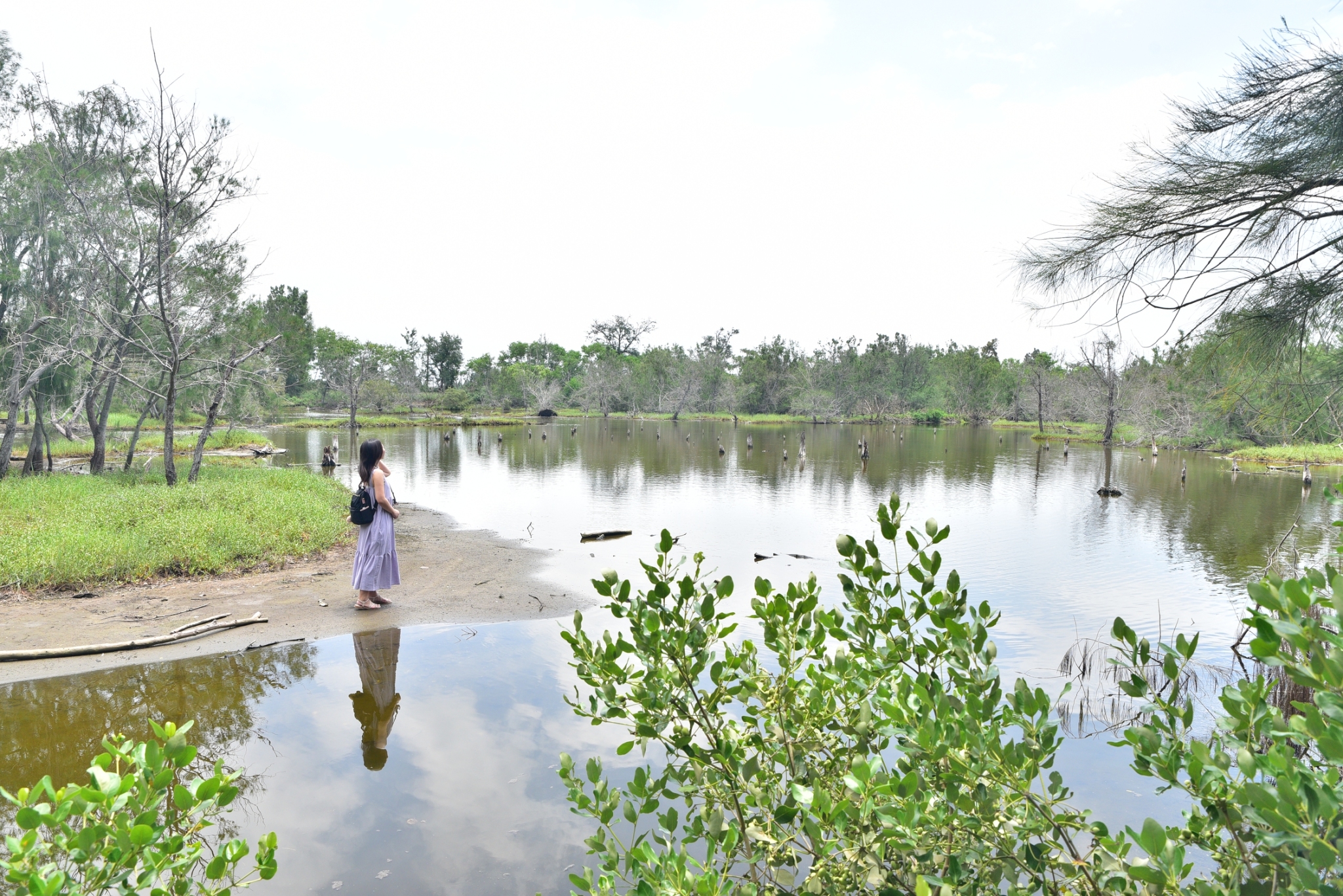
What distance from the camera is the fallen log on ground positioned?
6.16 metres

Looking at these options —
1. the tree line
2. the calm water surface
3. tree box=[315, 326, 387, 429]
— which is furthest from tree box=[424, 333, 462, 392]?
the calm water surface

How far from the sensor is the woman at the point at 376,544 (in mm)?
7703

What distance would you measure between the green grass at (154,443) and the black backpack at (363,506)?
695 inches

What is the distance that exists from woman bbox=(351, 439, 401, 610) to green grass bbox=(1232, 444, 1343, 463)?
114 ft

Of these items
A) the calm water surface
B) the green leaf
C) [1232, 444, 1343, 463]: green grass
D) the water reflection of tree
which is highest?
the green leaf

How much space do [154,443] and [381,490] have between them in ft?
102

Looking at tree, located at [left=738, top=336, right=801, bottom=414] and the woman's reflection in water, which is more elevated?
tree, located at [left=738, top=336, right=801, bottom=414]

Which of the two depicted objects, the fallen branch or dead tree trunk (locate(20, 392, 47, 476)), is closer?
the fallen branch

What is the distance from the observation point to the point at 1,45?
15.3 metres

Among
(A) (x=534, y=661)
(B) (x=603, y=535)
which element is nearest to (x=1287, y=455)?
(B) (x=603, y=535)

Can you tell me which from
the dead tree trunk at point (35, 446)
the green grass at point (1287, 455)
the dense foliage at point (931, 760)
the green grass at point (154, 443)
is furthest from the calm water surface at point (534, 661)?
the green grass at point (154, 443)

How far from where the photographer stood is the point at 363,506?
7758mm

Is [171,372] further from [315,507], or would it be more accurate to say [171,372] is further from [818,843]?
[818,843]

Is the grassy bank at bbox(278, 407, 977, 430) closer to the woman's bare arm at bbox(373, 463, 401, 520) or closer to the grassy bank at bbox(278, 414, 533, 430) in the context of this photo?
the grassy bank at bbox(278, 414, 533, 430)
